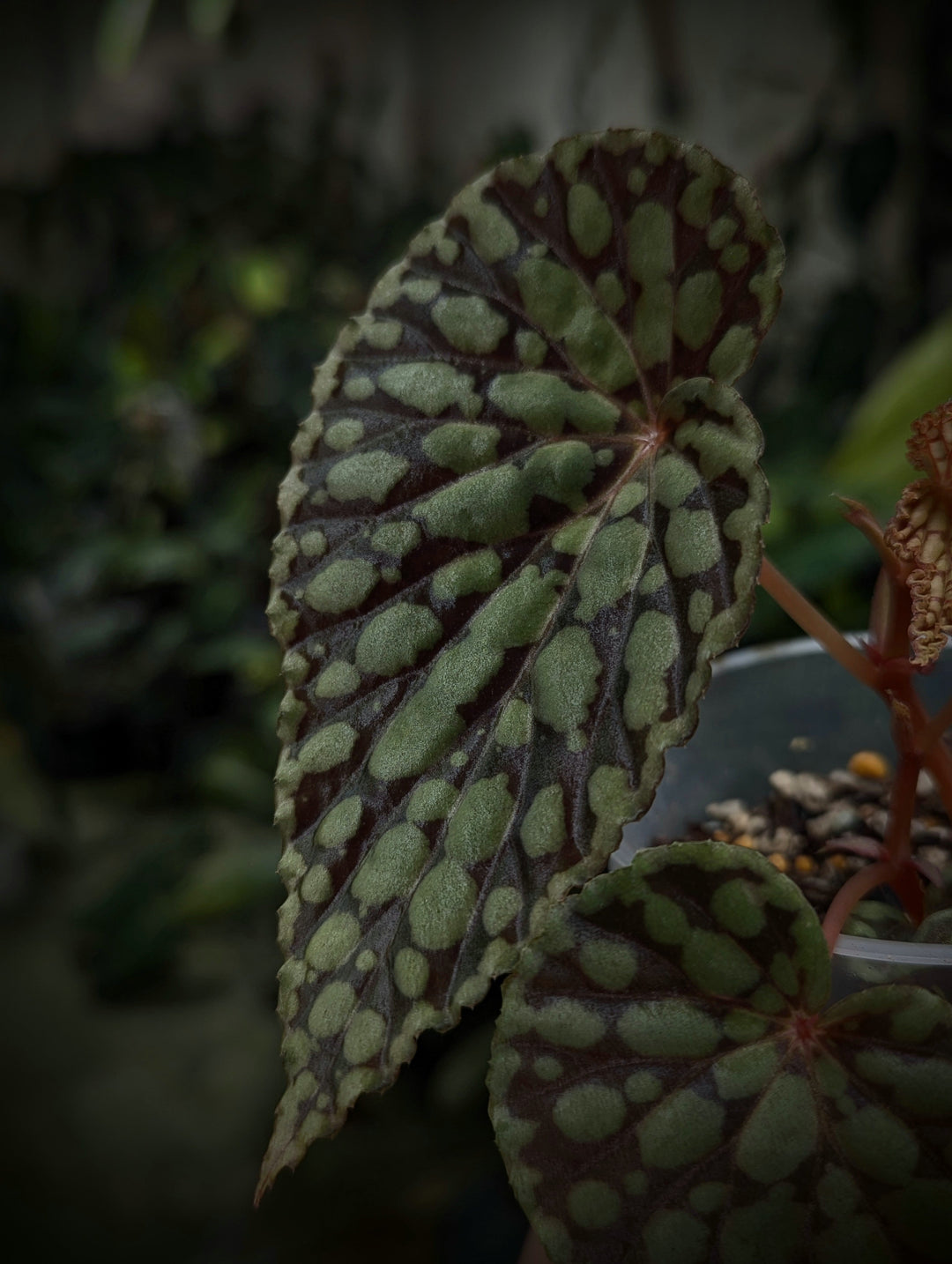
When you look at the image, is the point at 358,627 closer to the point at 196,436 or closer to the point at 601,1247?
the point at 601,1247

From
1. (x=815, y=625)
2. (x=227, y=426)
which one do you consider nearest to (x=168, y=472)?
(x=227, y=426)

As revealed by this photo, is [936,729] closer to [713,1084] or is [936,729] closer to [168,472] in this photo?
[713,1084]

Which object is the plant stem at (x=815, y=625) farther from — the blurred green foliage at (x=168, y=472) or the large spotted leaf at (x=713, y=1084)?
the blurred green foliage at (x=168, y=472)

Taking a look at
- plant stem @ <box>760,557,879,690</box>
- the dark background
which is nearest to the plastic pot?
plant stem @ <box>760,557,879,690</box>

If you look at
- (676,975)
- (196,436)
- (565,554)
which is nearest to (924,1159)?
(676,975)

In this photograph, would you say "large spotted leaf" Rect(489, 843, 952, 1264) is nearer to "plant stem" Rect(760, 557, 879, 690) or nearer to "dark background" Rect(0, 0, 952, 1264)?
"plant stem" Rect(760, 557, 879, 690)

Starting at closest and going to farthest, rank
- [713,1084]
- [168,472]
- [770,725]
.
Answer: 1. [713,1084]
2. [770,725]
3. [168,472]

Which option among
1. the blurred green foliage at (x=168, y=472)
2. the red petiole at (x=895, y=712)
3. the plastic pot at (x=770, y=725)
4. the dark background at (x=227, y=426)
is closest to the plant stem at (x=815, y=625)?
the red petiole at (x=895, y=712)
